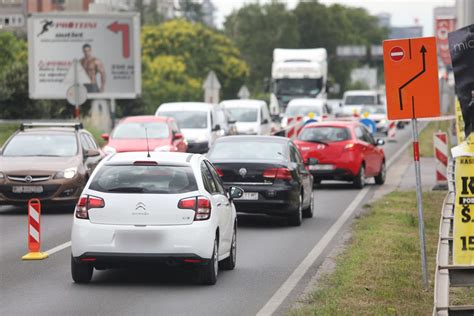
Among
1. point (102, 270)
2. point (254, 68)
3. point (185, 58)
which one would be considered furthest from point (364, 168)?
point (254, 68)

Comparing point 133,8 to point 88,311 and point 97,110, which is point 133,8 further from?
point 88,311

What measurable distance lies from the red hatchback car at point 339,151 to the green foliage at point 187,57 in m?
59.4

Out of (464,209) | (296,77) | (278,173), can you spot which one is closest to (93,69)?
(296,77)

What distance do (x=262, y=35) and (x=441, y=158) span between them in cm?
11296

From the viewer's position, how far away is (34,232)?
1659cm

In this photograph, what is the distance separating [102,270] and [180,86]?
77.1 metres

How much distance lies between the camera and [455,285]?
41.6 ft

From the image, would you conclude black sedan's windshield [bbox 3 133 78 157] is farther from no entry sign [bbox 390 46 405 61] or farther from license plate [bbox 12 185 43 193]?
no entry sign [bbox 390 46 405 61]

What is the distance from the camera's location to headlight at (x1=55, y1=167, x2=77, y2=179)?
2427cm

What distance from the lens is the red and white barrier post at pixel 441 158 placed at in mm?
29781

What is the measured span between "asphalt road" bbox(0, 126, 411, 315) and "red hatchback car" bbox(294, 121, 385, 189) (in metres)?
9.85

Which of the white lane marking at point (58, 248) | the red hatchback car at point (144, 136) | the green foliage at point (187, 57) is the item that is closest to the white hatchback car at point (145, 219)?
the white lane marking at point (58, 248)

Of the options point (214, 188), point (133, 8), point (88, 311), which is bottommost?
point (88, 311)

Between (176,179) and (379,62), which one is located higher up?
(379,62)
